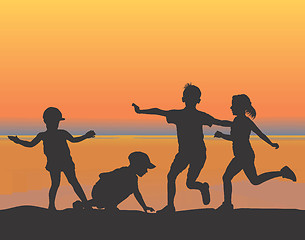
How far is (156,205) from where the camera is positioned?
33250 mm

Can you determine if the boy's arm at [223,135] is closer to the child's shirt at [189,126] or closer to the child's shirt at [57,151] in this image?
the child's shirt at [189,126]

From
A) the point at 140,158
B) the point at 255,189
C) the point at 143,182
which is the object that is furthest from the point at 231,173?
the point at 143,182

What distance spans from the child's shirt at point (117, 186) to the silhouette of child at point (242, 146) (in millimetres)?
2266

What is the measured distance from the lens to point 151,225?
47.0 feet

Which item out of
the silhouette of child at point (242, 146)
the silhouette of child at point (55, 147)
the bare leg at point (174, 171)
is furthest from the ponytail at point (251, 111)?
the silhouette of child at point (55, 147)

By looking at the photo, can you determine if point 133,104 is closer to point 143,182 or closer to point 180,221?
point 180,221

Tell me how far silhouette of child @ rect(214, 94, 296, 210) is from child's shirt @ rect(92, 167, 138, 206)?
2.27 m

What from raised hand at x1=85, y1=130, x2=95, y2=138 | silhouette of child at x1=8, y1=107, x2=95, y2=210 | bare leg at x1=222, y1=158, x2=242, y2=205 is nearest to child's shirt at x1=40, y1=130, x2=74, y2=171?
silhouette of child at x1=8, y1=107, x2=95, y2=210

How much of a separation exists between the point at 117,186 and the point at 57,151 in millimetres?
1750

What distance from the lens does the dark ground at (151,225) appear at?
13.7 m

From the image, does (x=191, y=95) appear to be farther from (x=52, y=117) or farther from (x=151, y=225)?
(x=52, y=117)

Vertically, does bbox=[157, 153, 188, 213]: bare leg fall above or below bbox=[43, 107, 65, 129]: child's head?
below

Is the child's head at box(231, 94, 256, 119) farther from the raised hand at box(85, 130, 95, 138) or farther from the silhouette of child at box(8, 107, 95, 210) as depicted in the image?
the silhouette of child at box(8, 107, 95, 210)

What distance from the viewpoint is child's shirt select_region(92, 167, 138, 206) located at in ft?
50.4
